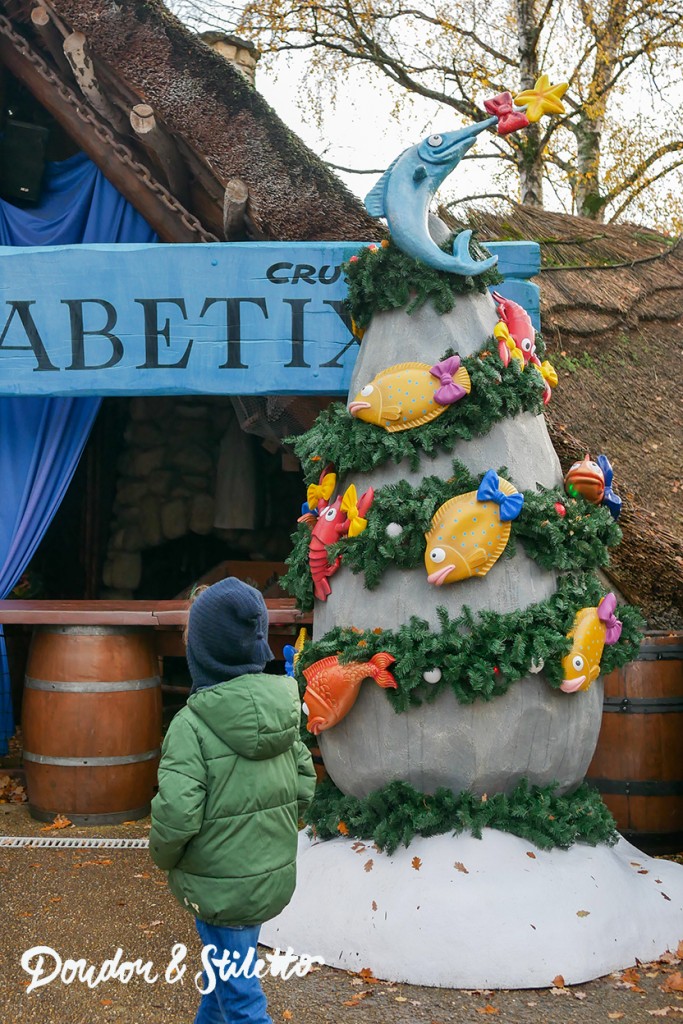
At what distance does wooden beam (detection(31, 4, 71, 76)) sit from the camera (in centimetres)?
526

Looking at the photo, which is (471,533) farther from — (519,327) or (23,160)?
(23,160)

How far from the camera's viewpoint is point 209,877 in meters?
2.21

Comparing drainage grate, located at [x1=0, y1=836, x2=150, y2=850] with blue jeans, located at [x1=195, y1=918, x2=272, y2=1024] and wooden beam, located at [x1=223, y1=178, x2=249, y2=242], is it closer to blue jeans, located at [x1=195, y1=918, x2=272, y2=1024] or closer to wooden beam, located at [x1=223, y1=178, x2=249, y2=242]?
blue jeans, located at [x1=195, y1=918, x2=272, y2=1024]

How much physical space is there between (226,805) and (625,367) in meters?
4.30

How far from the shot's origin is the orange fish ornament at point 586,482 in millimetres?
3643

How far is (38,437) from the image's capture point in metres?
5.43

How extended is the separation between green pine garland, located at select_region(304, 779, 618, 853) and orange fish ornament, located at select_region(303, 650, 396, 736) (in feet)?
1.00

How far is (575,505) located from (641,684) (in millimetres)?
847

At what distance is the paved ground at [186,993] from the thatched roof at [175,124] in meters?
3.21

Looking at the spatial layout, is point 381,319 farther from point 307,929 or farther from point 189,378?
point 307,929

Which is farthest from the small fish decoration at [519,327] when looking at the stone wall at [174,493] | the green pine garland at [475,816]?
the stone wall at [174,493]

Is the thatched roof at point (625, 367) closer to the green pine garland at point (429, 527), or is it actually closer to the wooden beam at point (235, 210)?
the green pine garland at point (429, 527)

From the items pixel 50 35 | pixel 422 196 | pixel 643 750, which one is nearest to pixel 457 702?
pixel 643 750

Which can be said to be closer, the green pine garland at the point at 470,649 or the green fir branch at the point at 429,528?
the green pine garland at the point at 470,649
